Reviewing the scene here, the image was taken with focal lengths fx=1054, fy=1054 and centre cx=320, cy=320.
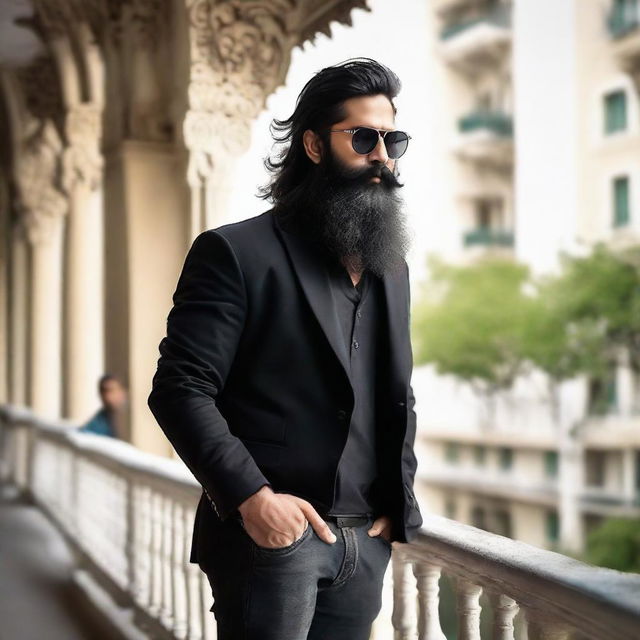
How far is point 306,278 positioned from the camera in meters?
2.00

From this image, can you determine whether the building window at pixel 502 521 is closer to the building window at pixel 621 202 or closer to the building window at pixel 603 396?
the building window at pixel 603 396

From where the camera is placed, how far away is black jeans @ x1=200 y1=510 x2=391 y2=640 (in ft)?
6.26

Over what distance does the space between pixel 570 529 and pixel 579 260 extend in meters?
7.36

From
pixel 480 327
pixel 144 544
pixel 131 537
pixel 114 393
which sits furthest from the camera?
pixel 480 327

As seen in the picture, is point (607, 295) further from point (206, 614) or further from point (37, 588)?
point (206, 614)

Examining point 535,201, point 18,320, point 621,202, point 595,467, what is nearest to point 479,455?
point 595,467

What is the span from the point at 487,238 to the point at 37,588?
29104 millimetres

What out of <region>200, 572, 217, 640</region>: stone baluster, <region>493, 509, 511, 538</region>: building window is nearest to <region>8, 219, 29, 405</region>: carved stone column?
<region>200, 572, 217, 640</region>: stone baluster

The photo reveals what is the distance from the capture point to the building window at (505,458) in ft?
103

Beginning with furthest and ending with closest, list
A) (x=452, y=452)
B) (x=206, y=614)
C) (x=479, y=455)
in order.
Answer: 1. (x=452, y=452)
2. (x=479, y=455)
3. (x=206, y=614)

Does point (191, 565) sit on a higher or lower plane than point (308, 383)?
lower

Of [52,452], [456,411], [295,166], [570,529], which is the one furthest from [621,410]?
[295,166]

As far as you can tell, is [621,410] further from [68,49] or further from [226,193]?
[226,193]

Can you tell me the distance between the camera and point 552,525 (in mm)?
30250
